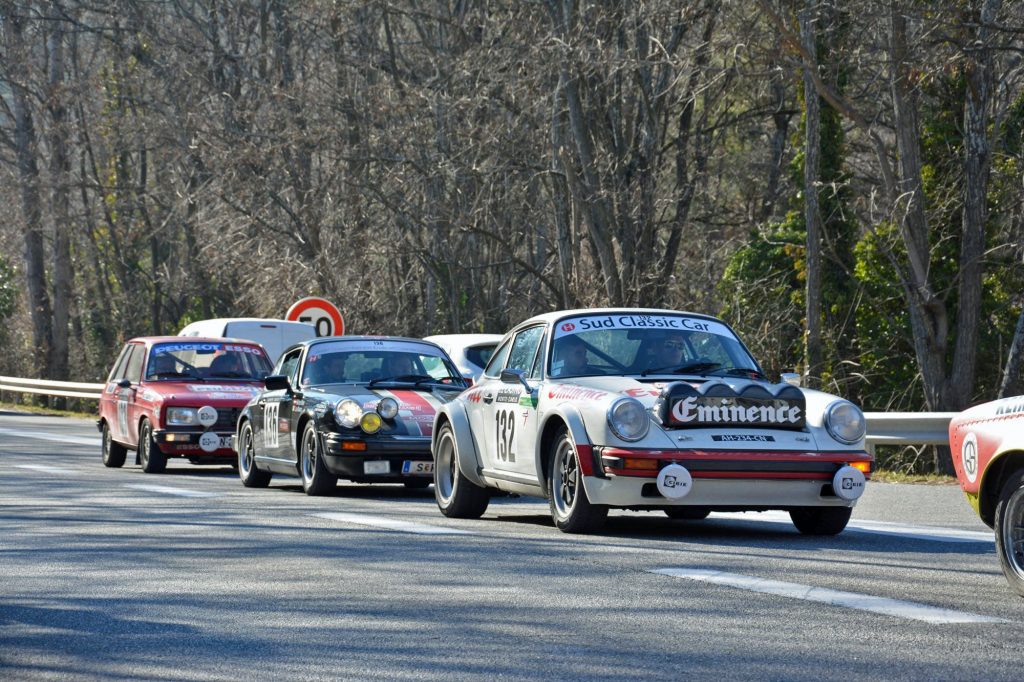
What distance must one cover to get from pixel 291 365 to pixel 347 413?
214cm

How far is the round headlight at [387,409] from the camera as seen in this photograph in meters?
15.4

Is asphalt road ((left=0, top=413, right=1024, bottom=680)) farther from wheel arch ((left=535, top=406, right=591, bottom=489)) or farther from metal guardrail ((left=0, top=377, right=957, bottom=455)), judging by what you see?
metal guardrail ((left=0, top=377, right=957, bottom=455))

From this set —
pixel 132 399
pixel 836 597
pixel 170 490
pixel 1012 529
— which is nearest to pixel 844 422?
pixel 1012 529

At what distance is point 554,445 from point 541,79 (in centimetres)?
1749

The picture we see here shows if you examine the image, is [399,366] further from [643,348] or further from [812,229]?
[812,229]

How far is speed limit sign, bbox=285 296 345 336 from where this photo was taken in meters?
26.2

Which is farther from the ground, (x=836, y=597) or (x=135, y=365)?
(x=135, y=365)

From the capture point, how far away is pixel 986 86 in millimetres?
23156

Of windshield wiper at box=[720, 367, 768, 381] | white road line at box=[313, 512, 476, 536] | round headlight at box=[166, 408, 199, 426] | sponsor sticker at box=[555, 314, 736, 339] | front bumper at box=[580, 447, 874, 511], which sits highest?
sponsor sticker at box=[555, 314, 736, 339]

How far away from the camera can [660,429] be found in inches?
424

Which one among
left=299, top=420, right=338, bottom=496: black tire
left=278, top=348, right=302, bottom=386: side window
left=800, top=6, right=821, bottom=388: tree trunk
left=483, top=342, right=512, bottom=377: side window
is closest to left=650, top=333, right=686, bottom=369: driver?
left=483, top=342, right=512, bottom=377: side window

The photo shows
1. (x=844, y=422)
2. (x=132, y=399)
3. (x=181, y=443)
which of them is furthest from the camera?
(x=132, y=399)

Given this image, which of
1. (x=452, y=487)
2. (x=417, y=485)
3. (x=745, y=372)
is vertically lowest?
(x=417, y=485)

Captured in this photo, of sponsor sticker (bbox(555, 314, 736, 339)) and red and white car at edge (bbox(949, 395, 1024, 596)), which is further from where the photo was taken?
sponsor sticker (bbox(555, 314, 736, 339))
